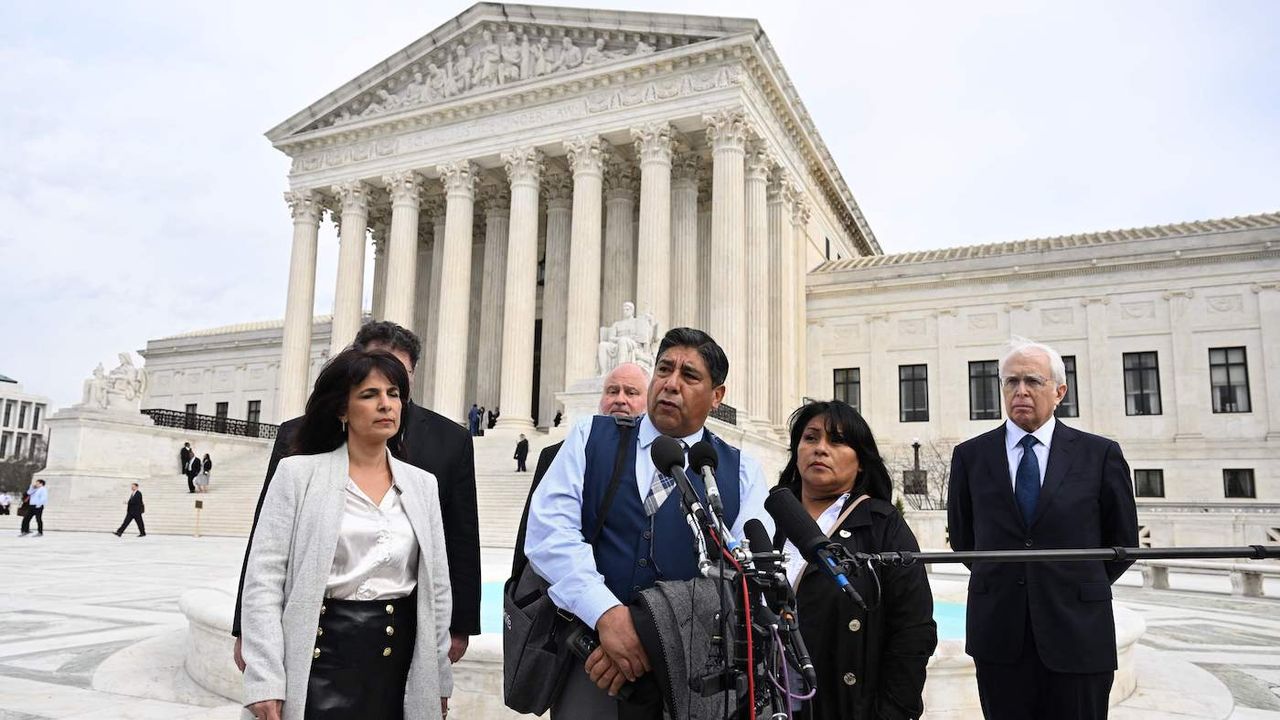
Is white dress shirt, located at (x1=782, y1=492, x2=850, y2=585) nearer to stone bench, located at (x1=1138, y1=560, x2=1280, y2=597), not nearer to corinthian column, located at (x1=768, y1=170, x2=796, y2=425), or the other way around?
stone bench, located at (x1=1138, y1=560, x2=1280, y2=597)

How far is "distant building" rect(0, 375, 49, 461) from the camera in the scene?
100 meters

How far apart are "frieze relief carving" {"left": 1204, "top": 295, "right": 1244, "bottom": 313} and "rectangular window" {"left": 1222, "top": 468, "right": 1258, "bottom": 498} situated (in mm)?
5730

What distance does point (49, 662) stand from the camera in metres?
7.30

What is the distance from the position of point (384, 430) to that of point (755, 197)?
30016 mm

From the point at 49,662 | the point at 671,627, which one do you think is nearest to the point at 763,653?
the point at 671,627

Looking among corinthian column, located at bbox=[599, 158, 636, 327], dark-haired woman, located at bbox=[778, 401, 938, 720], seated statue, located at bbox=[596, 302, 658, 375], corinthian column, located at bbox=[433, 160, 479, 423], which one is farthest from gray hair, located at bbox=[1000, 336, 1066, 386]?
corinthian column, located at bbox=[599, 158, 636, 327]

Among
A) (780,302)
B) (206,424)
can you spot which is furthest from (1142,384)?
(206,424)

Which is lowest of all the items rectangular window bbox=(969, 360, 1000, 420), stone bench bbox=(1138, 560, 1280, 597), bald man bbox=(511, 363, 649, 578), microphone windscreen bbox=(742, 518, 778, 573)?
stone bench bbox=(1138, 560, 1280, 597)

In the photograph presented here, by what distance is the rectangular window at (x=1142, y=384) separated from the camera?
108 ft

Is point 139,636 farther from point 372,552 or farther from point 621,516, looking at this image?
point 621,516

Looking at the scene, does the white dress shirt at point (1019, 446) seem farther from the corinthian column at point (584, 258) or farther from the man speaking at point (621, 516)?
the corinthian column at point (584, 258)

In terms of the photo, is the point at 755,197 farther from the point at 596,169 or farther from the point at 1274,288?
the point at 1274,288

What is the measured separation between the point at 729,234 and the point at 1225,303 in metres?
18.2

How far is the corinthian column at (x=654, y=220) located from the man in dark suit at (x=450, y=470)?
26.2 m
